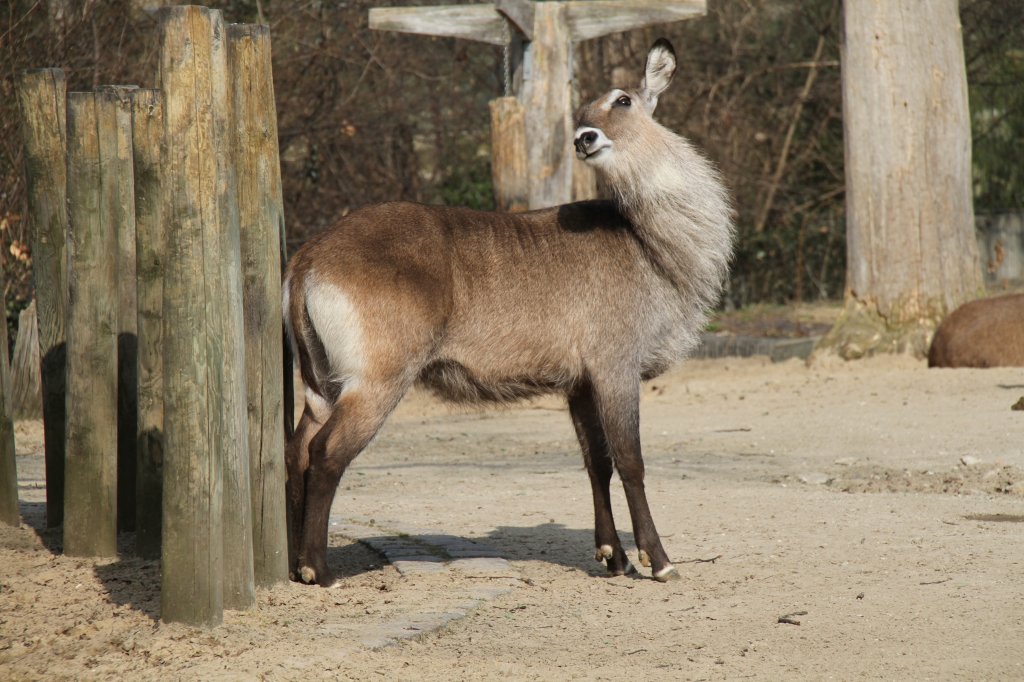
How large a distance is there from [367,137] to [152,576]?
948 cm

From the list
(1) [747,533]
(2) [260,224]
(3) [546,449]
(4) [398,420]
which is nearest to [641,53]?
(4) [398,420]

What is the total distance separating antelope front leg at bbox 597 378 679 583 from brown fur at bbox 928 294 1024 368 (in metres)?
5.52

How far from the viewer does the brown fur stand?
9.70 meters

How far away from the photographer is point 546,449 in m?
8.49

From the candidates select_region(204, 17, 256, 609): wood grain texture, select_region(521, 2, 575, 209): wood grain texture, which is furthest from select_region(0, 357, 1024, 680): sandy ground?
select_region(521, 2, 575, 209): wood grain texture

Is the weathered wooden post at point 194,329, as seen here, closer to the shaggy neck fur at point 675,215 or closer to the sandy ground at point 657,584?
the sandy ground at point 657,584

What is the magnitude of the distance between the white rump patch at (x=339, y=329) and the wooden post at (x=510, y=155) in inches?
222

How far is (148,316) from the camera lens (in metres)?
4.93

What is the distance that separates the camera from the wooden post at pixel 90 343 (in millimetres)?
4926

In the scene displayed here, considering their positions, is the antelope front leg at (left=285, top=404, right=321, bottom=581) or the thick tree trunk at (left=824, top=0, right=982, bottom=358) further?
the thick tree trunk at (left=824, top=0, right=982, bottom=358)

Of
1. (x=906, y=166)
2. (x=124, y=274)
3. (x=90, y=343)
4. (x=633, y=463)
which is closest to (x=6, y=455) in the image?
(x=90, y=343)

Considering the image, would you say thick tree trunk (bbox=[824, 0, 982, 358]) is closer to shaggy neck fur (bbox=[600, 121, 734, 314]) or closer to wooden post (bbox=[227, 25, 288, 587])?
shaggy neck fur (bbox=[600, 121, 734, 314])

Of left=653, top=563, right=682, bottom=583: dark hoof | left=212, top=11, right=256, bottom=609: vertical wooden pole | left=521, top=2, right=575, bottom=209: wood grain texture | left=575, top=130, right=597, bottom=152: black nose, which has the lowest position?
left=653, top=563, right=682, bottom=583: dark hoof

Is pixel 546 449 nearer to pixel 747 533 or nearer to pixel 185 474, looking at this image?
pixel 747 533
